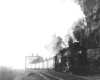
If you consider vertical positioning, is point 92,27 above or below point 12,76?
above

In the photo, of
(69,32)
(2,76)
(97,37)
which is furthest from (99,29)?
(2,76)

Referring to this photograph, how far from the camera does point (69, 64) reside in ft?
78.6

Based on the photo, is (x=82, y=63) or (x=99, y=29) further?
(x=99, y=29)

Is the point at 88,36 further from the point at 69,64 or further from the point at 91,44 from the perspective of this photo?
the point at 69,64

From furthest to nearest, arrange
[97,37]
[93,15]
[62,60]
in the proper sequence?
[93,15] < [97,37] < [62,60]

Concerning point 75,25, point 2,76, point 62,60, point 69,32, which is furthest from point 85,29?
point 2,76

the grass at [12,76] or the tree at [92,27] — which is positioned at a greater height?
the tree at [92,27]

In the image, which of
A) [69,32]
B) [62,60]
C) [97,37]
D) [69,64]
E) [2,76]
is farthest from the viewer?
[97,37]

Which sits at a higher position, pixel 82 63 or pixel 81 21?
pixel 81 21

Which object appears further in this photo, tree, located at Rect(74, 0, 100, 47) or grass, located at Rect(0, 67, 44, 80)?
tree, located at Rect(74, 0, 100, 47)

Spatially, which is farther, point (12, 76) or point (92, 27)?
point (92, 27)

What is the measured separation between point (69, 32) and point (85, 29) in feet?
56.5

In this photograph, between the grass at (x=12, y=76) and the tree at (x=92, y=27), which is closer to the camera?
the grass at (x=12, y=76)

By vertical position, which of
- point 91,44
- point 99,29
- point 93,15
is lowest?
point 91,44
